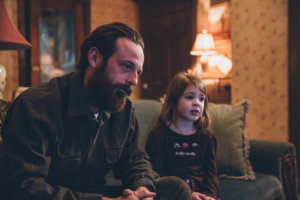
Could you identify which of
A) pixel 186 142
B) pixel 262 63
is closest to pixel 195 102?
pixel 186 142

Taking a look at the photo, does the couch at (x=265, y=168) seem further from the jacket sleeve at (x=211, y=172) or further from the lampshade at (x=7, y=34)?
the lampshade at (x=7, y=34)

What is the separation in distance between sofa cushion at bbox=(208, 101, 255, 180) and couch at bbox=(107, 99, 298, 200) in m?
0.02

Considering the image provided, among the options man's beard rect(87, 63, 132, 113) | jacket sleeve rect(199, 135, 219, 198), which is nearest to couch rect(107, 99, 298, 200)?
jacket sleeve rect(199, 135, 219, 198)

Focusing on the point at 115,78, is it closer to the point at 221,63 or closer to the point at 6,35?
the point at 6,35

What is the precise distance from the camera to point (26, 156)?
2.92ft

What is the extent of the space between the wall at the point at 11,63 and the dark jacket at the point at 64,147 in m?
2.71

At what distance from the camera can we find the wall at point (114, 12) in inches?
188

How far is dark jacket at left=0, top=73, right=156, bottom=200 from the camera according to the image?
2.90 feet

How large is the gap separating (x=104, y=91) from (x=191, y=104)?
694mm

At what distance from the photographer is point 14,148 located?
2.91 ft

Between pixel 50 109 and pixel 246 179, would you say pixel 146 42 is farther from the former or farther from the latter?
pixel 50 109

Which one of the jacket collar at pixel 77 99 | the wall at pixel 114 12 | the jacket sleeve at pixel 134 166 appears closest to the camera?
the jacket collar at pixel 77 99

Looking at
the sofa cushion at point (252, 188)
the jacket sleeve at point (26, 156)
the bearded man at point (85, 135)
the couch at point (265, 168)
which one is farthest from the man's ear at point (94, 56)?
the sofa cushion at point (252, 188)

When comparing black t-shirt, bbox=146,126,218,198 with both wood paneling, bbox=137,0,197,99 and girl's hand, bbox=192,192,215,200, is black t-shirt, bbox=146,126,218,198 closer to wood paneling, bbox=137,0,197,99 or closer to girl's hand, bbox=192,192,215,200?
girl's hand, bbox=192,192,215,200
